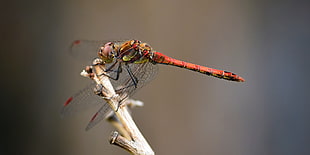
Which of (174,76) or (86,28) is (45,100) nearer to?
(86,28)

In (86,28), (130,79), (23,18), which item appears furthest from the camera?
(86,28)

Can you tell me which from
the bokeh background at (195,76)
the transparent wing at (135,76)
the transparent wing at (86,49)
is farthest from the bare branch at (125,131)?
the bokeh background at (195,76)

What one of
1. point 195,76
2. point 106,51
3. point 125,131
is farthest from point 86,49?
point 195,76

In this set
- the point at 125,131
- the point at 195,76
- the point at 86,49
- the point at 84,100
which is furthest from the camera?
the point at 195,76

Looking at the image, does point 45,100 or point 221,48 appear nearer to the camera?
point 45,100

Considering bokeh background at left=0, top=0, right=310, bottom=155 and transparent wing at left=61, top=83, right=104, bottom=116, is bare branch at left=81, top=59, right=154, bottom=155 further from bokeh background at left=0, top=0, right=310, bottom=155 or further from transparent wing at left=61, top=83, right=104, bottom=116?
bokeh background at left=0, top=0, right=310, bottom=155

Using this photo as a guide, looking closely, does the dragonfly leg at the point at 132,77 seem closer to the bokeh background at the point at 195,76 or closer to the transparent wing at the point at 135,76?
the transparent wing at the point at 135,76

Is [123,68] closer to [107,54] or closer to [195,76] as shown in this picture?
[107,54]

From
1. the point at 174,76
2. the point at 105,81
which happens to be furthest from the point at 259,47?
the point at 105,81

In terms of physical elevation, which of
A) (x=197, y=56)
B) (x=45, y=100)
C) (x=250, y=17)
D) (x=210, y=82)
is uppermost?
(x=250, y=17)
